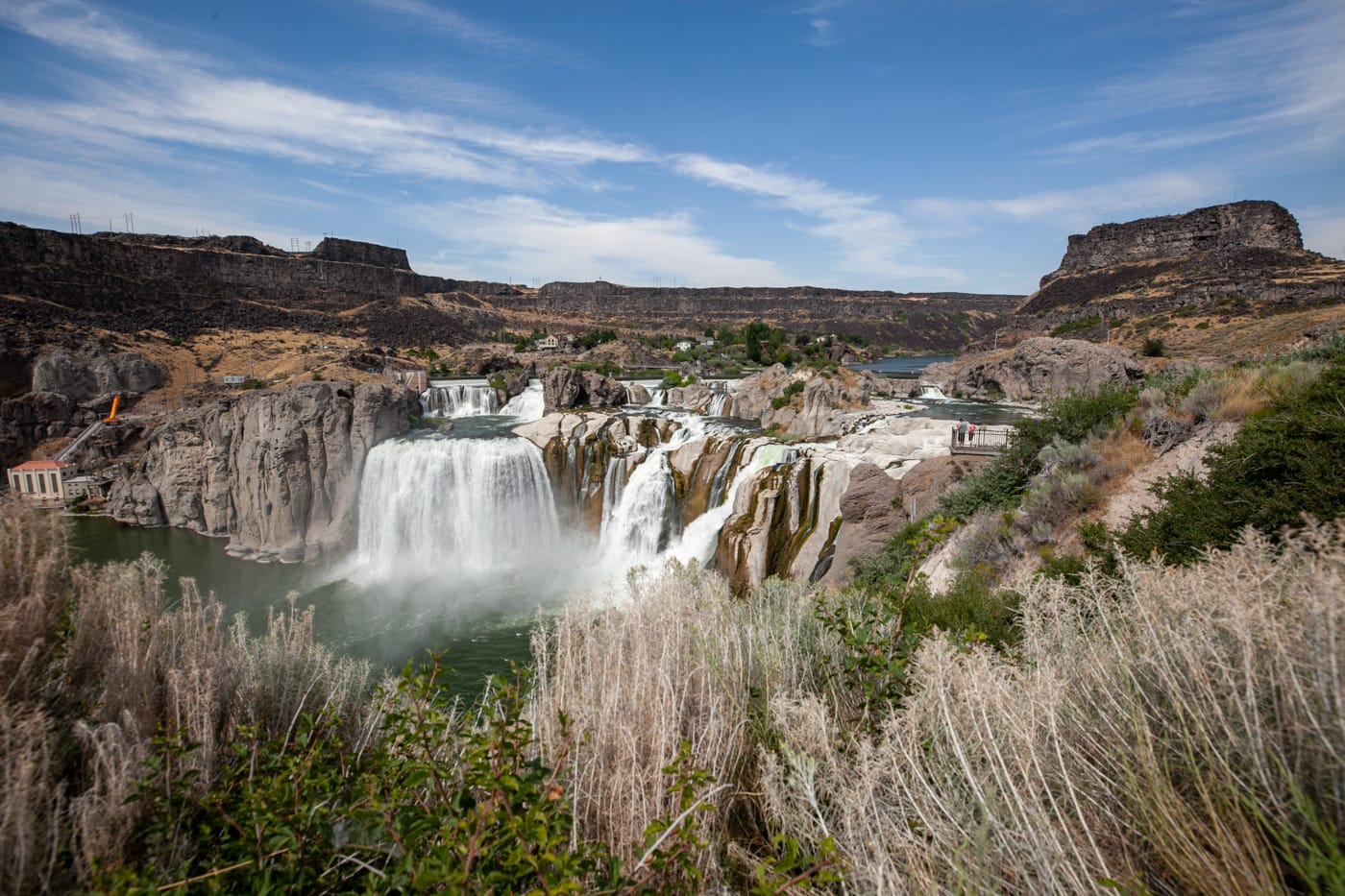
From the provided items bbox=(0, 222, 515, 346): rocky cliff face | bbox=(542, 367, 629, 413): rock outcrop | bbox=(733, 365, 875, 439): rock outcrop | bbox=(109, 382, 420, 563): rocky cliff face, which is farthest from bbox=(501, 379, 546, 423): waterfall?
bbox=(0, 222, 515, 346): rocky cliff face

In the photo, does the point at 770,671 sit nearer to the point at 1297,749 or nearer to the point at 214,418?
the point at 1297,749

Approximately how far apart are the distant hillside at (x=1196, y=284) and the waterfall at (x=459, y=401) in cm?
3877

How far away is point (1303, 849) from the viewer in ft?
5.38

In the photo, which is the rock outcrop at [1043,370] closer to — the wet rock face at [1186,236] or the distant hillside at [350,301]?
the wet rock face at [1186,236]

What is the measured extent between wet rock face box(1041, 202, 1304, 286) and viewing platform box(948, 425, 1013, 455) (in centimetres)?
5789

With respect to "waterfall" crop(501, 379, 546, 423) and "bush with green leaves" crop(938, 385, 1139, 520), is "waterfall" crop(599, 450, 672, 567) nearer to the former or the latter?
"bush with green leaves" crop(938, 385, 1139, 520)

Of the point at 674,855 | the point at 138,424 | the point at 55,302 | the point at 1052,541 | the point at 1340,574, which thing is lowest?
the point at 138,424

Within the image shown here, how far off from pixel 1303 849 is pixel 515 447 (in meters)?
20.0

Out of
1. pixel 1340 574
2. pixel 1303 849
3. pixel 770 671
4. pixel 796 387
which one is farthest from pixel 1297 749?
pixel 796 387

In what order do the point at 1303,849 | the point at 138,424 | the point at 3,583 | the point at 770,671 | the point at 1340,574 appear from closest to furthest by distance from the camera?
the point at 1303,849, the point at 1340,574, the point at 3,583, the point at 770,671, the point at 138,424

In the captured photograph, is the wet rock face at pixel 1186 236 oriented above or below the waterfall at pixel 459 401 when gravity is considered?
above

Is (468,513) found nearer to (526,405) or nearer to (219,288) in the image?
(526,405)

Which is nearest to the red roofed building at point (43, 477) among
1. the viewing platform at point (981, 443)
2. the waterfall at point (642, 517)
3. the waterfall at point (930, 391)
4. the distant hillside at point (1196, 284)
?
the waterfall at point (642, 517)

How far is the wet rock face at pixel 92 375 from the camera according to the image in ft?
109
